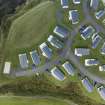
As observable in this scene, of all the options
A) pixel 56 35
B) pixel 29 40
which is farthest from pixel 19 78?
pixel 56 35

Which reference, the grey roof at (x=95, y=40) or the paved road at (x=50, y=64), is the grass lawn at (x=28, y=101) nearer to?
the paved road at (x=50, y=64)

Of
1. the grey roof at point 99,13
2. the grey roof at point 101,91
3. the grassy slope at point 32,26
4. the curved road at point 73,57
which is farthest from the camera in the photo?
the grey roof at point 101,91

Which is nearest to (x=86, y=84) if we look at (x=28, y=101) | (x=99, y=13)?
(x=28, y=101)

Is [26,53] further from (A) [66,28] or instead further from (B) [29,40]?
(A) [66,28]

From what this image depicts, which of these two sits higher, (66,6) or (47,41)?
(66,6)

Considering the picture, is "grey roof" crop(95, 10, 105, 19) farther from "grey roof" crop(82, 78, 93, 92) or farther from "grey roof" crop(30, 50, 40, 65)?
"grey roof" crop(30, 50, 40, 65)

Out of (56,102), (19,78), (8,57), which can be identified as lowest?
(56,102)

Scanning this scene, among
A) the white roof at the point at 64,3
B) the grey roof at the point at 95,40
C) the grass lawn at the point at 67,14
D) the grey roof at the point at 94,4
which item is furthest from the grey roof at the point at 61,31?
the grey roof at the point at 94,4

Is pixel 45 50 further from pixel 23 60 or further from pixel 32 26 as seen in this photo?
pixel 32 26
